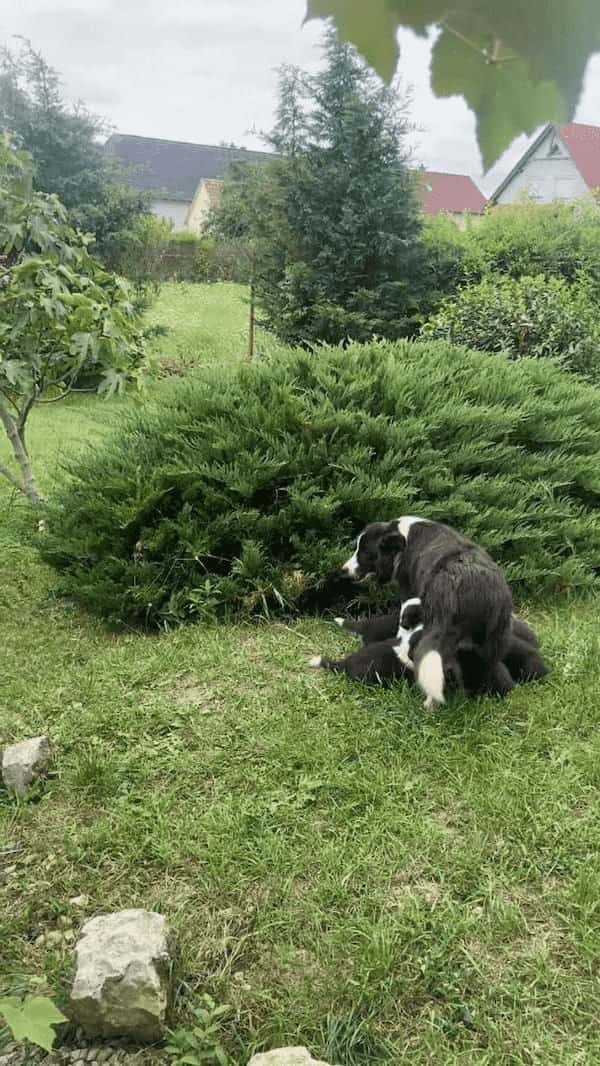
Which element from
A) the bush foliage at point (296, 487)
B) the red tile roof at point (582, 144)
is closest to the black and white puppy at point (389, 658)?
the bush foliage at point (296, 487)

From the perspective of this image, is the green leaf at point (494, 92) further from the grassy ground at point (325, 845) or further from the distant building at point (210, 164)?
the grassy ground at point (325, 845)

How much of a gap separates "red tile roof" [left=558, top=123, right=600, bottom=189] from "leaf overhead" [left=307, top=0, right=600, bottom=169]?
47mm

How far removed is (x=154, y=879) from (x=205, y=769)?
56 cm

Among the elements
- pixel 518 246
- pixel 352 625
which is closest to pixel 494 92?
pixel 352 625

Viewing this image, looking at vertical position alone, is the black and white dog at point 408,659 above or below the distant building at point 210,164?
below

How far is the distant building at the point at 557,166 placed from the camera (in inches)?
32.0

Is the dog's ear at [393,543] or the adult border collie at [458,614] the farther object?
the dog's ear at [393,543]

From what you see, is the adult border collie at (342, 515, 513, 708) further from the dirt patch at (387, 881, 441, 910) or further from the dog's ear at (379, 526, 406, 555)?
the dirt patch at (387, 881, 441, 910)

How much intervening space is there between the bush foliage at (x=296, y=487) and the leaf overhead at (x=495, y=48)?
11.7 feet

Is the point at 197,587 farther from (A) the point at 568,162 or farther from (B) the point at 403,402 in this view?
(A) the point at 568,162

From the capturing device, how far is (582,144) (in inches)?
33.4

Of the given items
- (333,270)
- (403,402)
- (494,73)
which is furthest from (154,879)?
(333,270)

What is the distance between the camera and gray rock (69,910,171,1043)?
Answer: 190cm

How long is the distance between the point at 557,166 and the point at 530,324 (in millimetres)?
6560
